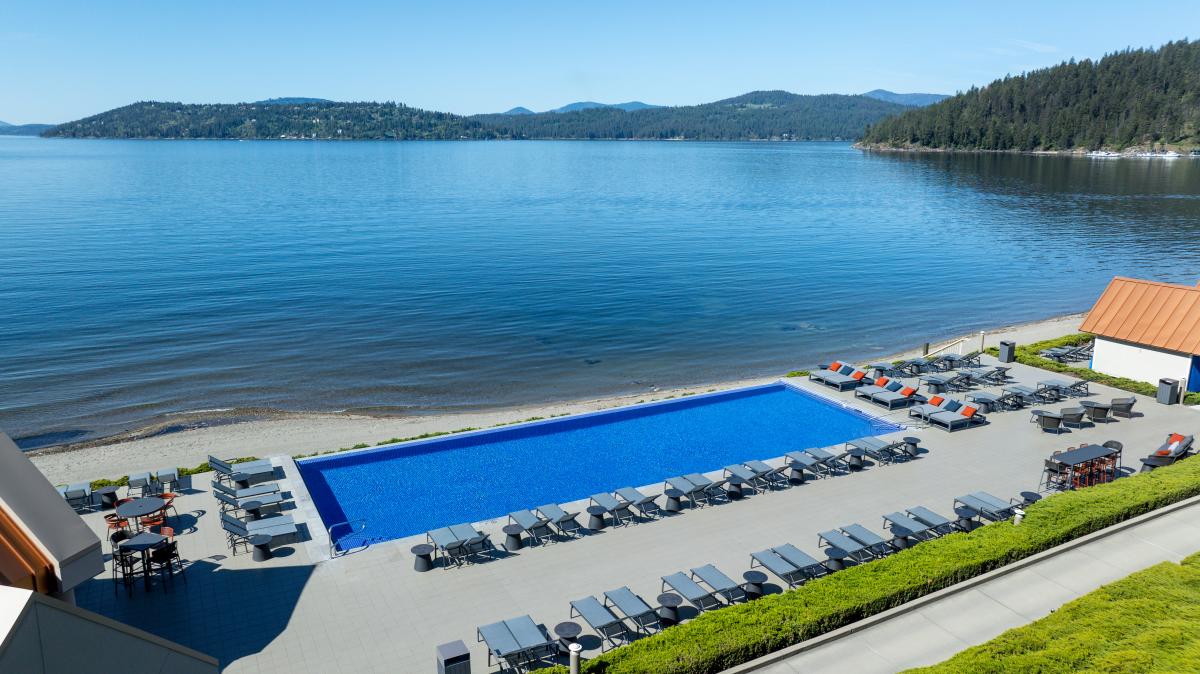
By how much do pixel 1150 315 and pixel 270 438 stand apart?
104 feet

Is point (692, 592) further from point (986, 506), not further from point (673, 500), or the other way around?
point (986, 506)

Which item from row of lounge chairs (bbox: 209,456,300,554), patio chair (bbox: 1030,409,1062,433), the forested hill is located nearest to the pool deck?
row of lounge chairs (bbox: 209,456,300,554)

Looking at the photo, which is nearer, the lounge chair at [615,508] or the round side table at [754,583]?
the round side table at [754,583]

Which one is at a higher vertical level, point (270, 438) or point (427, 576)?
point (427, 576)

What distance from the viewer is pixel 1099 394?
84.6 feet

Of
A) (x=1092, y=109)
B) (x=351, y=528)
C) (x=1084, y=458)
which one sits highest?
(x=1092, y=109)

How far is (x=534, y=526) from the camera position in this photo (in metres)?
16.5

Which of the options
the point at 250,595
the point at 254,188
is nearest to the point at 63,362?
the point at 250,595

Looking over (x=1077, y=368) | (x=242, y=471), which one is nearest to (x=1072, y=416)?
(x=1077, y=368)

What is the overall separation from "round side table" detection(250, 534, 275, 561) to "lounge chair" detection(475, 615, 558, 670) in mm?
5693

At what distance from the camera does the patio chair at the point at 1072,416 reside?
903 inches

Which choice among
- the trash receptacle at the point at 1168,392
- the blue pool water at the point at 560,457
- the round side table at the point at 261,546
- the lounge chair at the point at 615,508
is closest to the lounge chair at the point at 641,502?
the lounge chair at the point at 615,508

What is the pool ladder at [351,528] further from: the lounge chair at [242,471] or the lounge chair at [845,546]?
the lounge chair at [845,546]

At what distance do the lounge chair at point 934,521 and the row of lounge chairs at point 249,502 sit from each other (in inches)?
537
